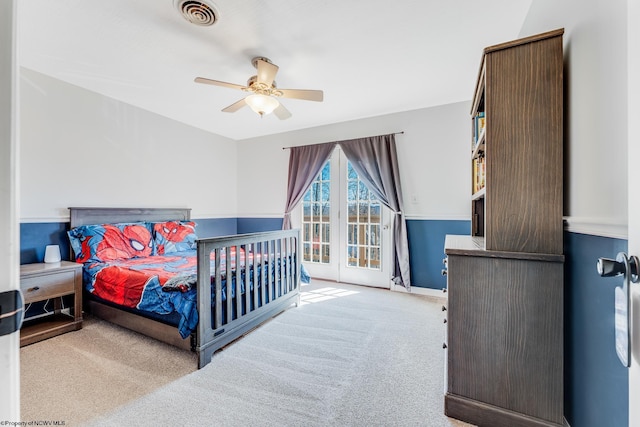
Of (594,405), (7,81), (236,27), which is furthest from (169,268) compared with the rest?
(594,405)

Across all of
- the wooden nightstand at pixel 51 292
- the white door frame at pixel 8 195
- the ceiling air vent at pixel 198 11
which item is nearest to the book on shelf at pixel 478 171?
the ceiling air vent at pixel 198 11

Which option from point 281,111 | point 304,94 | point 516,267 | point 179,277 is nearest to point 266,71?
point 304,94

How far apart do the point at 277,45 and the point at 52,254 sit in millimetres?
2817

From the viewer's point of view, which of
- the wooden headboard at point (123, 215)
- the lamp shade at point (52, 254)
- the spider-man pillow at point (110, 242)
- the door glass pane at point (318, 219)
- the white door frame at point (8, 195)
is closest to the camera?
the white door frame at point (8, 195)

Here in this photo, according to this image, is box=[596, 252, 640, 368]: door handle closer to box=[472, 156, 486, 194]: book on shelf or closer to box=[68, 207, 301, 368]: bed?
box=[472, 156, 486, 194]: book on shelf

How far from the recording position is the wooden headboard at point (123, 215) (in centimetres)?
283

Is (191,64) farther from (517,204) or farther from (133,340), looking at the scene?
(517,204)

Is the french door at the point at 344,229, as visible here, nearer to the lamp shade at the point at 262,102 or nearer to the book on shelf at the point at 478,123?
the book on shelf at the point at 478,123

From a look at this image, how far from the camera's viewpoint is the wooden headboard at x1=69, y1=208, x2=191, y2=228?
9.29 feet

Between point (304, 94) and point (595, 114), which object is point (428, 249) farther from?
point (595, 114)

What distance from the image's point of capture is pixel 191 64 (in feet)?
7.92

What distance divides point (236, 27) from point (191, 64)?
0.74m

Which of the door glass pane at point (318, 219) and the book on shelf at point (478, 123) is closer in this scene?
the book on shelf at point (478, 123)

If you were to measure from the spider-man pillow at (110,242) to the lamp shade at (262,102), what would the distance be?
2.06 m
